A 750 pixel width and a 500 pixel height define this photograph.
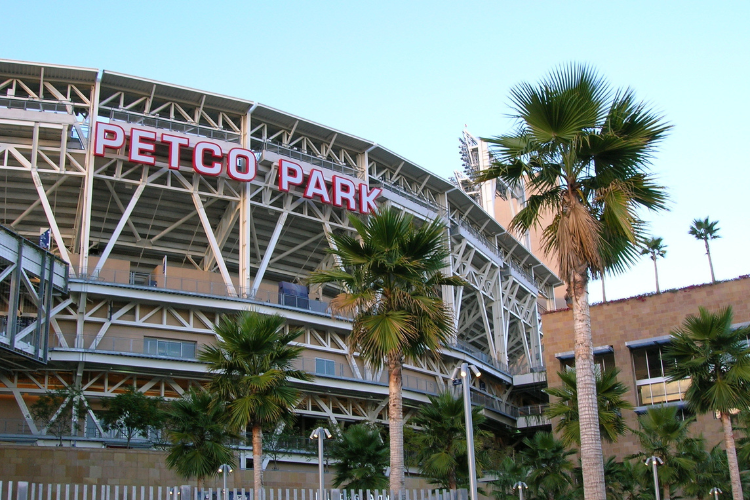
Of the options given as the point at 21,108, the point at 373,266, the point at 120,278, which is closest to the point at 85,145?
the point at 21,108

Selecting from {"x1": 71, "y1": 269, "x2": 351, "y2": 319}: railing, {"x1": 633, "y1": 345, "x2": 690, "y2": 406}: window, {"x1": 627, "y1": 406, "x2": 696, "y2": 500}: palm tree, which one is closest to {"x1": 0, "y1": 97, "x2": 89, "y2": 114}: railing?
{"x1": 71, "y1": 269, "x2": 351, "y2": 319}: railing

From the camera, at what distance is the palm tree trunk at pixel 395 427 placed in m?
21.3

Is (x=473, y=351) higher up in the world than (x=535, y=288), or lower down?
lower down

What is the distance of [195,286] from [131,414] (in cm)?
1110

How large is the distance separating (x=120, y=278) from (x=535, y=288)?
181 ft

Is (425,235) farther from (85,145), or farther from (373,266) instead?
(85,145)

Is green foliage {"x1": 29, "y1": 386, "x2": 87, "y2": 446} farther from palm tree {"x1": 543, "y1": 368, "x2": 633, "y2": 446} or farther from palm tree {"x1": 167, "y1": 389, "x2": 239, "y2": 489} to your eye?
palm tree {"x1": 543, "y1": 368, "x2": 633, "y2": 446}

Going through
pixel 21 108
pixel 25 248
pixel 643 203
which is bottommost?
pixel 643 203

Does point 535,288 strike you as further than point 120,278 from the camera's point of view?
Yes

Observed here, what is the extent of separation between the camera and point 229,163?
56.6 m

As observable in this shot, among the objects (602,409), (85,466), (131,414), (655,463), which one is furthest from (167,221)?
(602,409)

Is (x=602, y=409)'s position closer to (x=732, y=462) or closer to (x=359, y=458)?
(x=732, y=462)

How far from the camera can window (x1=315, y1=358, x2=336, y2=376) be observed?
59312 millimetres

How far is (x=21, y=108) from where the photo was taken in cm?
5541
